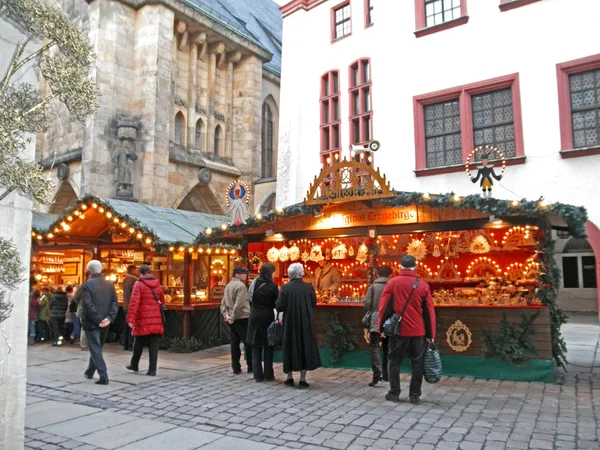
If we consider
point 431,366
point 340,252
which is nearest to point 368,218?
point 340,252

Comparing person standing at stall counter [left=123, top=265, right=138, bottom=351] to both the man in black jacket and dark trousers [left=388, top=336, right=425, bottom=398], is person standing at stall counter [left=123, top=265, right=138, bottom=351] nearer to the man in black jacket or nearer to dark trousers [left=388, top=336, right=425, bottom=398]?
the man in black jacket

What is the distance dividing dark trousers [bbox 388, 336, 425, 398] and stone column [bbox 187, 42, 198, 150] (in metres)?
18.8

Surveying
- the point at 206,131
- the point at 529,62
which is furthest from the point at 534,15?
the point at 206,131

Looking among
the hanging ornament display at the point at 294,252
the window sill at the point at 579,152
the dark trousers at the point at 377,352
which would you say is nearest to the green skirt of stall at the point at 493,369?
the dark trousers at the point at 377,352

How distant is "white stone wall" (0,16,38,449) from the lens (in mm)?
4199

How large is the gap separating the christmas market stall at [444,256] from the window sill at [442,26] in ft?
20.9

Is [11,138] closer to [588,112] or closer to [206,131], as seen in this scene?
[588,112]

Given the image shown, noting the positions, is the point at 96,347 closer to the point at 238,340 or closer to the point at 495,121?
the point at 238,340

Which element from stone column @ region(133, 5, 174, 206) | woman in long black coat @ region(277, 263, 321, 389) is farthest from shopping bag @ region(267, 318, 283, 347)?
stone column @ region(133, 5, 174, 206)

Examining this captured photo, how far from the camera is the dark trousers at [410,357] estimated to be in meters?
6.54

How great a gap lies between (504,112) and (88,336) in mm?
10693

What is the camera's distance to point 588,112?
11.9 meters

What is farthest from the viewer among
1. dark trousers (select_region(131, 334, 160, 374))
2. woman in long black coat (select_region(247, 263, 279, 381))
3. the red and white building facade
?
the red and white building facade

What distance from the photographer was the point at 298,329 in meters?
7.68
